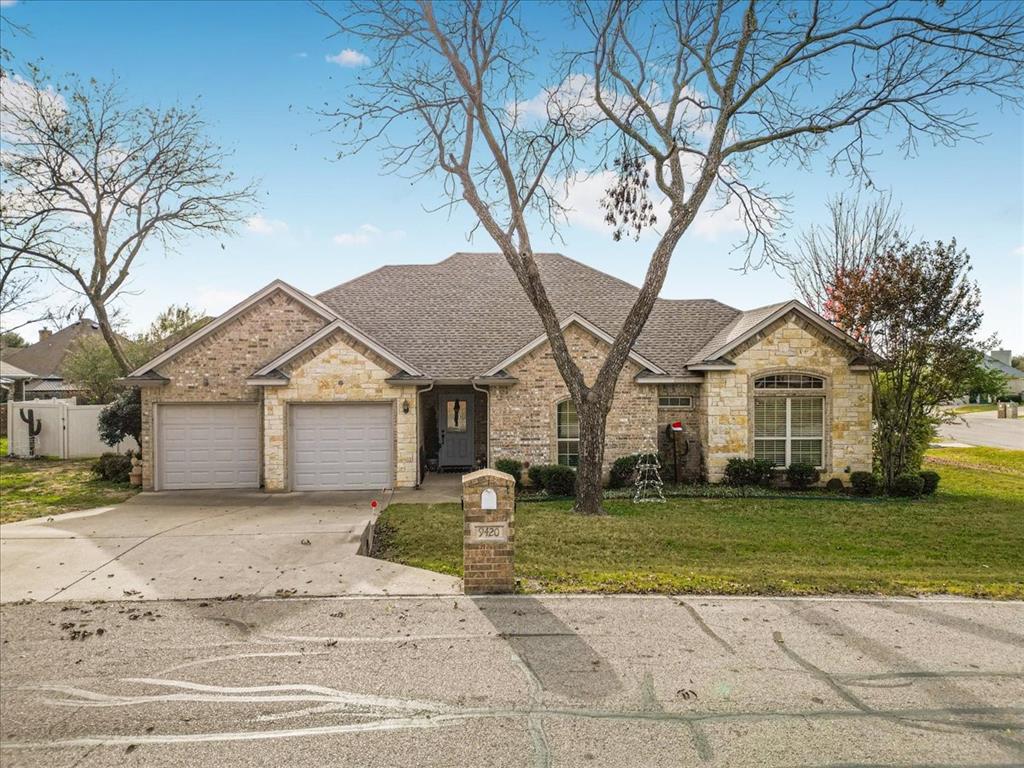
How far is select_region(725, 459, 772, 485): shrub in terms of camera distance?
15594mm

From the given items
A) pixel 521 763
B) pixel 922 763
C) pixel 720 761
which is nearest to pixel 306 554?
pixel 521 763

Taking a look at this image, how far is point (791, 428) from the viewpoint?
16.2m

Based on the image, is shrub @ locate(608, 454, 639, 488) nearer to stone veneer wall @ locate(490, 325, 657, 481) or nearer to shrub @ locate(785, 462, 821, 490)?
stone veneer wall @ locate(490, 325, 657, 481)

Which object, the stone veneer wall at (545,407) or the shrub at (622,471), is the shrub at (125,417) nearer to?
the stone veneer wall at (545,407)

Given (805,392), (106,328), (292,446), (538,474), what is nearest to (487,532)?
(538,474)

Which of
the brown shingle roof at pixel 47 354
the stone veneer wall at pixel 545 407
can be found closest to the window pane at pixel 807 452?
the stone veneer wall at pixel 545 407

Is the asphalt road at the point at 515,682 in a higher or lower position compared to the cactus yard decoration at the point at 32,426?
lower

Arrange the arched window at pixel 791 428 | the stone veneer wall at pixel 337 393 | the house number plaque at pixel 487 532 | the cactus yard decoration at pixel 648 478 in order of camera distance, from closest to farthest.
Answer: the house number plaque at pixel 487 532 → the cactus yard decoration at pixel 648 478 → the stone veneer wall at pixel 337 393 → the arched window at pixel 791 428

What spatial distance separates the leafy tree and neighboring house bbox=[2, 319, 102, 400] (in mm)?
38007

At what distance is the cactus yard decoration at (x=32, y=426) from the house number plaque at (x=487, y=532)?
21253 mm

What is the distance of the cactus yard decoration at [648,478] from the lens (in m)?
14.4

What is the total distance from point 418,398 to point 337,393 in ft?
6.57

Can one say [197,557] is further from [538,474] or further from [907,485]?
[907,485]

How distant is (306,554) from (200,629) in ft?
8.90
